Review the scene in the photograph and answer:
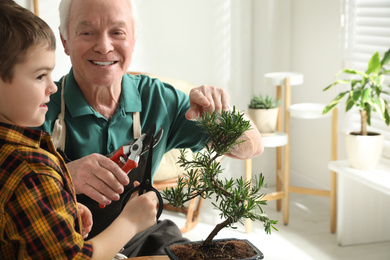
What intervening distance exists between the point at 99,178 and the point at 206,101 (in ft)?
1.23

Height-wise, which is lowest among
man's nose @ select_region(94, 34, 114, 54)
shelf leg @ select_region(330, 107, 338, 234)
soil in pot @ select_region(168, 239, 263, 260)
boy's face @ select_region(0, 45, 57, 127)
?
shelf leg @ select_region(330, 107, 338, 234)

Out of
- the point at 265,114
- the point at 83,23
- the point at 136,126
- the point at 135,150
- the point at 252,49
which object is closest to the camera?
the point at 135,150

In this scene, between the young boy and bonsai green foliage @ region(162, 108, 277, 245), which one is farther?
bonsai green foliage @ region(162, 108, 277, 245)

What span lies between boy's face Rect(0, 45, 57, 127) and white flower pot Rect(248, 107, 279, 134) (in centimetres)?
243

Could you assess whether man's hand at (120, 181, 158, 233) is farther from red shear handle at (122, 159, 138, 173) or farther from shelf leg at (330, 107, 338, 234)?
shelf leg at (330, 107, 338, 234)

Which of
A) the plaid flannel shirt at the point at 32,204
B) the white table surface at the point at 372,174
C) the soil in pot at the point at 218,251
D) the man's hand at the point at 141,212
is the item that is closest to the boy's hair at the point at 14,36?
the plaid flannel shirt at the point at 32,204

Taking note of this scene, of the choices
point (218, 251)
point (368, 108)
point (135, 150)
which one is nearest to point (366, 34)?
point (368, 108)

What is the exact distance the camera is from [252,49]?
14.3 ft

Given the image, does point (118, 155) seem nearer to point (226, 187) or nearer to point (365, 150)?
point (226, 187)

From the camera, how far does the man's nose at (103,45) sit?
1640mm

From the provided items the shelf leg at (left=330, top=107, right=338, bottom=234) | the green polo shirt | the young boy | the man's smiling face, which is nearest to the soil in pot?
the young boy

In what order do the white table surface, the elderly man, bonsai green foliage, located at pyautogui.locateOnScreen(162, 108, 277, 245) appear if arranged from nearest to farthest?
1. bonsai green foliage, located at pyautogui.locateOnScreen(162, 108, 277, 245)
2. the elderly man
3. the white table surface

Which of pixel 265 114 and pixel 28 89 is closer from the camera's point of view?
pixel 28 89

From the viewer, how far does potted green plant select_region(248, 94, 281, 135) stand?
3.39 meters
